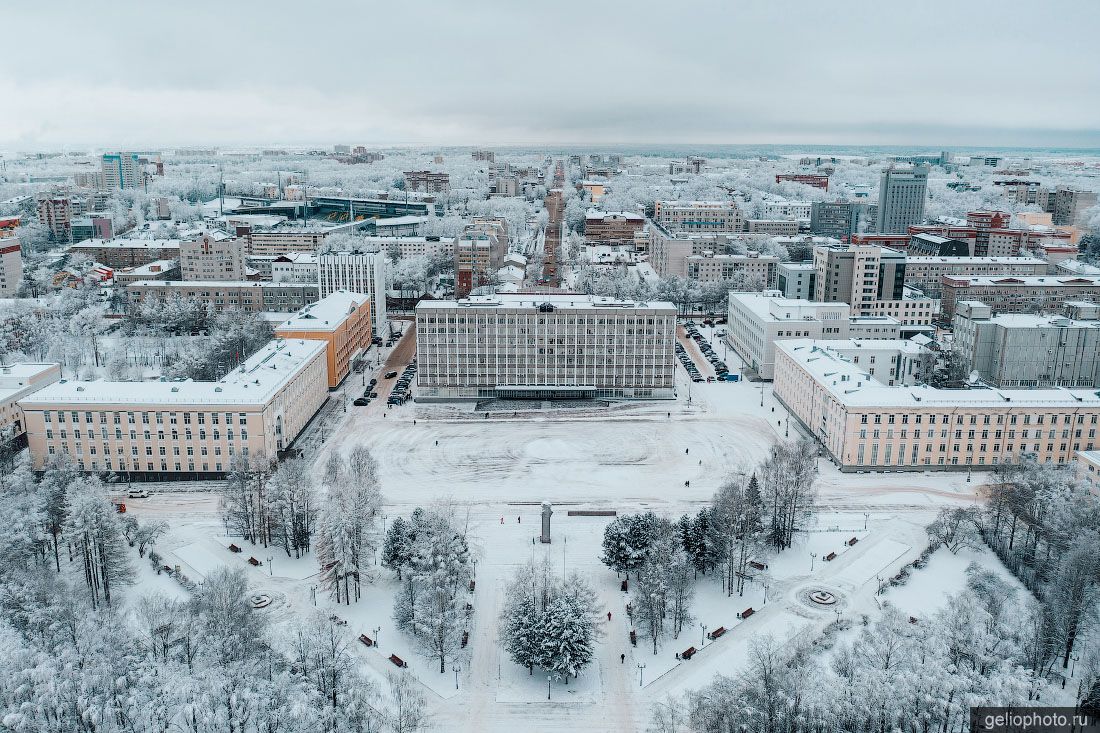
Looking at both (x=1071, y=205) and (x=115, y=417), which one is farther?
(x=1071, y=205)

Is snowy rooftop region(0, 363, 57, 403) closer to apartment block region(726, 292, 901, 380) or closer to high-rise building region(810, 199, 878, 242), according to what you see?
apartment block region(726, 292, 901, 380)

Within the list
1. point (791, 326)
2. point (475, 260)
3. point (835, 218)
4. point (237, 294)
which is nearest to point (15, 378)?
point (237, 294)

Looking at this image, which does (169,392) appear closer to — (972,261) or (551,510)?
(551,510)

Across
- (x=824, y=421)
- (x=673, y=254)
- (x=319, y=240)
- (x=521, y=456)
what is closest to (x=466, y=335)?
(x=521, y=456)

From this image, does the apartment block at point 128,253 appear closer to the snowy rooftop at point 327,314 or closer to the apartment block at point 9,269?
the apartment block at point 9,269

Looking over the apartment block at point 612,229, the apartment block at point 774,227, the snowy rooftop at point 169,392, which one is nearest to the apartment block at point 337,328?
the snowy rooftop at point 169,392

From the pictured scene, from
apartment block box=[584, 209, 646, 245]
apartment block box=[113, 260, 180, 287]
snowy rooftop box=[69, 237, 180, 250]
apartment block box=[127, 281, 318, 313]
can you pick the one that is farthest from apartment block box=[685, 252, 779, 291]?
snowy rooftop box=[69, 237, 180, 250]

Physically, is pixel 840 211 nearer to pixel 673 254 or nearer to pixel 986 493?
pixel 673 254
